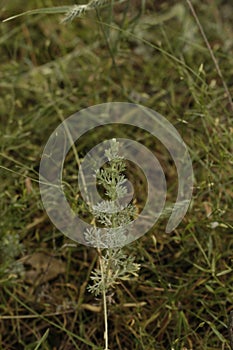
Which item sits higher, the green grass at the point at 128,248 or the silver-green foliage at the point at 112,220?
the silver-green foliage at the point at 112,220

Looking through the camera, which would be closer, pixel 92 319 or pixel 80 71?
pixel 92 319

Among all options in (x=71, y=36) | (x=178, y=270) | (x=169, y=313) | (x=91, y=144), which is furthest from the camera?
(x=71, y=36)

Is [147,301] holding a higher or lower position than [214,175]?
lower

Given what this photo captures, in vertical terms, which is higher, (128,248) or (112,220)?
(112,220)

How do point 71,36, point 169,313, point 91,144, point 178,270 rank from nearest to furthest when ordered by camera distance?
point 169,313
point 178,270
point 91,144
point 71,36

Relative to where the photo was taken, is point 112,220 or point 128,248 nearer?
point 112,220

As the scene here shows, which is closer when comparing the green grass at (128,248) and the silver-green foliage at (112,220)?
the silver-green foliage at (112,220)

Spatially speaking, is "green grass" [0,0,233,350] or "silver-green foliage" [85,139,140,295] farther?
"green grass" [0,0,233,350]

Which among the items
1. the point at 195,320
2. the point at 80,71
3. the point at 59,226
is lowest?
the point at 195,320

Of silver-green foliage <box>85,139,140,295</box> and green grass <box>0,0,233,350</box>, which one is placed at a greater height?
silver-green foliage <box>85,139,140,295</box>

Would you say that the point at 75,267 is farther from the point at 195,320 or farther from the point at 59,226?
the point at 195,320

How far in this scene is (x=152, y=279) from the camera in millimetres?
1279

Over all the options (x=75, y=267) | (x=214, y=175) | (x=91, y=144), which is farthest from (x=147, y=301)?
(x=91, y=144)

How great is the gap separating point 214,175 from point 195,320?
307mm
